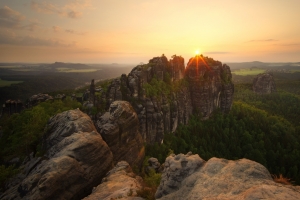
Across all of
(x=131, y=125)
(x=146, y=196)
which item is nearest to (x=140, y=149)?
(x=131, y=125)

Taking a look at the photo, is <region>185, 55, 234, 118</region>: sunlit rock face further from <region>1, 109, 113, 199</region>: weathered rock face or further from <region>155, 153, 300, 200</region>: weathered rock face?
<region>155, 153, 300, 200</region>: weathered rock face

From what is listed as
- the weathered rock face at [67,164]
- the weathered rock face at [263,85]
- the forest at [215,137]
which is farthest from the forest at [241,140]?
the weathered rock face at [263,85]

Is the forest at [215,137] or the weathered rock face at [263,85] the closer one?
the forest at [215,137]

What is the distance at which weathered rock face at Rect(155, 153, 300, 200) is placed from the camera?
1211 cm

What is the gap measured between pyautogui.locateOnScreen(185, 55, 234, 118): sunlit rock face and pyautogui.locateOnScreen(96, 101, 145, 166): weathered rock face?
141ft

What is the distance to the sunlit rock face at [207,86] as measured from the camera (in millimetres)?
82188

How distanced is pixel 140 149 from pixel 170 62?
40.1 m

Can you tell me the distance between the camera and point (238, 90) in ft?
594

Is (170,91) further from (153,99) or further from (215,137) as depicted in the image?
(215,137)

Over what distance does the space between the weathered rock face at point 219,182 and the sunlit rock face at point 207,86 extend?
213ft

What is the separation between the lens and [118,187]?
74.1 feet

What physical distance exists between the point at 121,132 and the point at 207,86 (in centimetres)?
5159

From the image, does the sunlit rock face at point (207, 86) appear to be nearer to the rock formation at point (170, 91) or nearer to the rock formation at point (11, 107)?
the rock formation at point (170, 91)

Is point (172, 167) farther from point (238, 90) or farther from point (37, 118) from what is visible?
point (238, 90)
